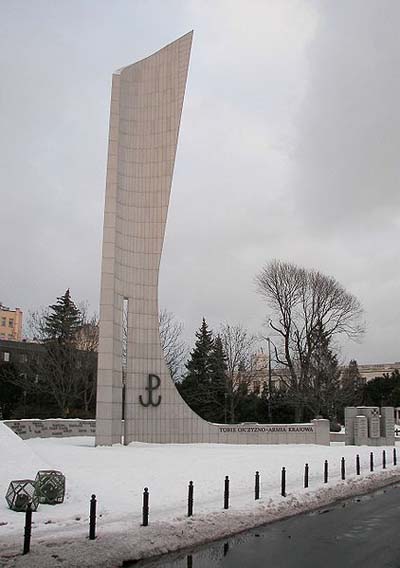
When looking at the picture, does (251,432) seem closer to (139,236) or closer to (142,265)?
(142,265)

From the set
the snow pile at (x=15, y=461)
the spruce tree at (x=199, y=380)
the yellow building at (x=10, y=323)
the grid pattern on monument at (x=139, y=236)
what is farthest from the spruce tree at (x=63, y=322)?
the yellow building at (x=10, y=323)

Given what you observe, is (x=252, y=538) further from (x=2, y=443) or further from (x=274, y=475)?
(x=2, y=443)

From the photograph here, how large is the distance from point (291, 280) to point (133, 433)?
25134 mm

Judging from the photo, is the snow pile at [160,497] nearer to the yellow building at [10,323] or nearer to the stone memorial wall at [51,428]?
the stone memorial wall at [51,428]

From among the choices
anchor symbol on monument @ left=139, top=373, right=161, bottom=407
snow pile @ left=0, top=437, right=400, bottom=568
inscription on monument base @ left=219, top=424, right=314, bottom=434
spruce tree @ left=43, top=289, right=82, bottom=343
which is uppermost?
spruce tree @ left=43, top=289, right=82, bottom=343

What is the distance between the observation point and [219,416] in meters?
55.9

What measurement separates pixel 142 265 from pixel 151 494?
18.3 meters

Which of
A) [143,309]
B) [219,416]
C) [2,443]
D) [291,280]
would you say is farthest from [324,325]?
[2,443]

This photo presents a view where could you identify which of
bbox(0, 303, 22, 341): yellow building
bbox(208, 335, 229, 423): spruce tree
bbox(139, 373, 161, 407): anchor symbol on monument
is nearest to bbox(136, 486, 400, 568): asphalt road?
bbox(139, 373, 161, 407): anchor symbol on monument

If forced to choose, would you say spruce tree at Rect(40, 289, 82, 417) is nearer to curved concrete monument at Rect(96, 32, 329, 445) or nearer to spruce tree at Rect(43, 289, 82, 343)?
spruce tree at Rect(43, 289, 82, 343)

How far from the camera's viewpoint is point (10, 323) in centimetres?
13038

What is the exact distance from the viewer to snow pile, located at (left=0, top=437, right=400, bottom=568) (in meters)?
9.91

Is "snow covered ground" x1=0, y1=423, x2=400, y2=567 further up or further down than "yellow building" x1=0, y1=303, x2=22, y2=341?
further down

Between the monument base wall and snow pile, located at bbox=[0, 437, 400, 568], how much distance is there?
509cm
